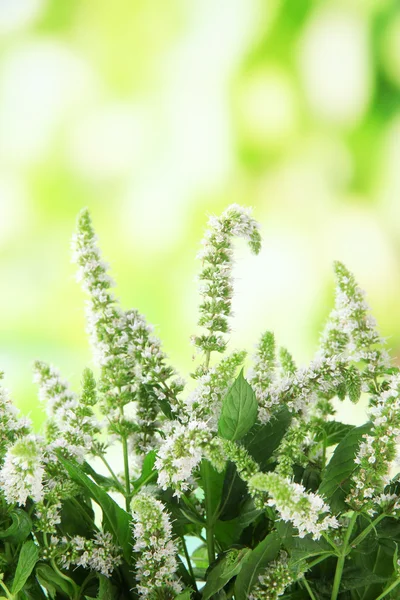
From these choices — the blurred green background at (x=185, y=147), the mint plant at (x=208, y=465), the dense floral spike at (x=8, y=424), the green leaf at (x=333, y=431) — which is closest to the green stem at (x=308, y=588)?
the mint plant at (x=208, y=465)

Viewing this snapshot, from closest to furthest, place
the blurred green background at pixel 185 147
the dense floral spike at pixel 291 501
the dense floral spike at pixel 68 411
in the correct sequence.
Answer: the dense floral spike at pixel 291 501
the dense floral spike at pixel 68 411
the blurred green background at pixel 185 147

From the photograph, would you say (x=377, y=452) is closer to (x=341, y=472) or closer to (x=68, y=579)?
(x=341, y=472)

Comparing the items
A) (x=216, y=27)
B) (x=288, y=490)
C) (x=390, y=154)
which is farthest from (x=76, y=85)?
(x=288, y=490)

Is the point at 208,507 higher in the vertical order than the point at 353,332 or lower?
lower

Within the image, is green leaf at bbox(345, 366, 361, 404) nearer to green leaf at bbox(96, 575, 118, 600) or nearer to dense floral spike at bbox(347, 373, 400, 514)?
dense floral spike at bbox(347, 373, 400, 514)

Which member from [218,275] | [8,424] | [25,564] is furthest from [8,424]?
[218,275]

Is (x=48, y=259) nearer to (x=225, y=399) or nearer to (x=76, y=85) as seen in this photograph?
(x=76, y=85)

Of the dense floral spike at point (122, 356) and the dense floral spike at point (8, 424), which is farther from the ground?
the dense floral spike at point (122, 356)

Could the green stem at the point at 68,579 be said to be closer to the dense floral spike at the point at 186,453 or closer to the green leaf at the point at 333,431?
the dense floral spike at the point at 186,453
